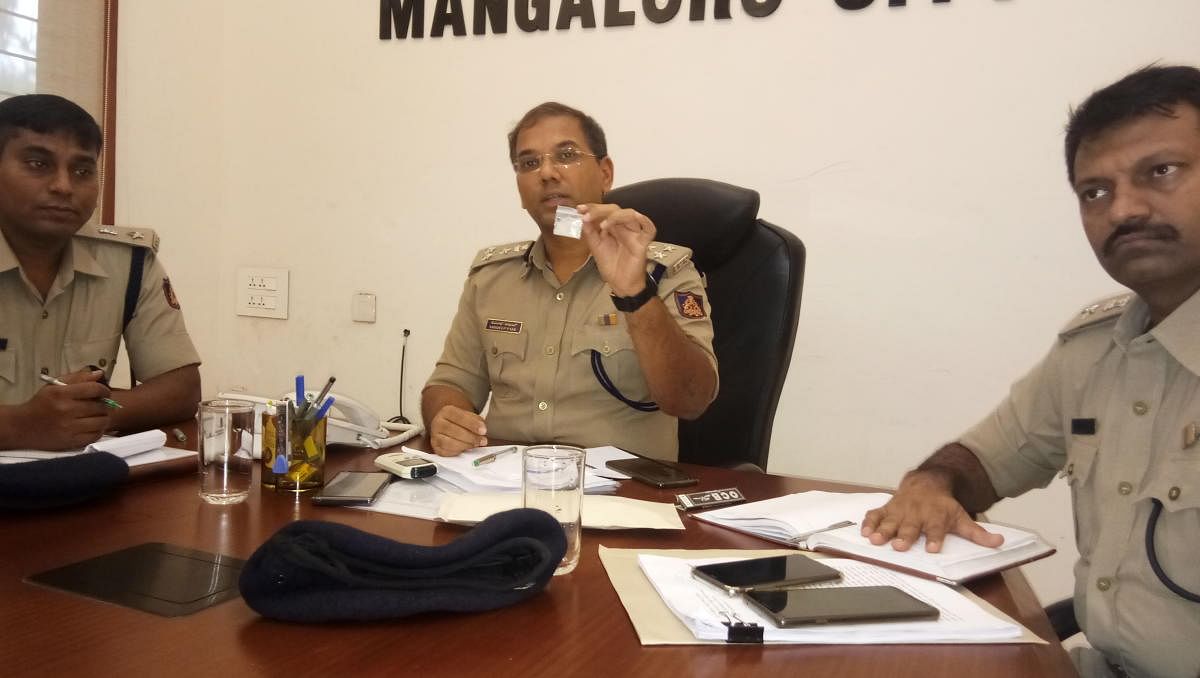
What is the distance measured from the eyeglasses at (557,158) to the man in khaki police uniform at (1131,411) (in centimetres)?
95

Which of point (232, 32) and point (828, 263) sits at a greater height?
point (232, 32)

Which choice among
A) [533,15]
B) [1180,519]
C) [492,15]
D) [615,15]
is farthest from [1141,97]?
[492,15]

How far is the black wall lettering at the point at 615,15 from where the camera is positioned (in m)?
2.49

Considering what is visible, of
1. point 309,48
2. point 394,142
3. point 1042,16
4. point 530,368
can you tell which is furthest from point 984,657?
point 309,48

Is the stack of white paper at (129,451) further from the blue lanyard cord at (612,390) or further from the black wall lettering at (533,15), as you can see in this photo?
the black wall lettering at (533,15)

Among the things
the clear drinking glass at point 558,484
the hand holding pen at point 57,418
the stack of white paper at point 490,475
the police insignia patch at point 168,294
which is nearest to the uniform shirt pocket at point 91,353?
the police insignia patch at point 168,294

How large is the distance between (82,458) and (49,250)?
1.00m

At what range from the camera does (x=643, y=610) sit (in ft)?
2.49

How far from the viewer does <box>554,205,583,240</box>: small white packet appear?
1.65 metres

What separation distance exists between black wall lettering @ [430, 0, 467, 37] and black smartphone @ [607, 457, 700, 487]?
189cm

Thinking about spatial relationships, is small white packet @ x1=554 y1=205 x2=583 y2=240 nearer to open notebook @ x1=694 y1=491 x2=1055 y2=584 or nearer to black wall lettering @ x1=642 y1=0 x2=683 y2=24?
open notebook @ x1=694 y1=491 x2=1055 y2=584

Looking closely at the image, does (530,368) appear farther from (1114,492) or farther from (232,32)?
(232,32)

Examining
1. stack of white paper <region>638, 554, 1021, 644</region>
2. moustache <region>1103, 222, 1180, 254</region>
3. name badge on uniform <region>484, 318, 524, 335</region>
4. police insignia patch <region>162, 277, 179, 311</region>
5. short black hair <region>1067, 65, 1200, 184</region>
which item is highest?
short black hair <region>1067, 65, 1200, 184</region>

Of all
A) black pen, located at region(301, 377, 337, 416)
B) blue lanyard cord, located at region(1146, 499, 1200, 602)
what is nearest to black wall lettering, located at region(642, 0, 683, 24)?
black pen, located at region(301, 377, 337, 416)
